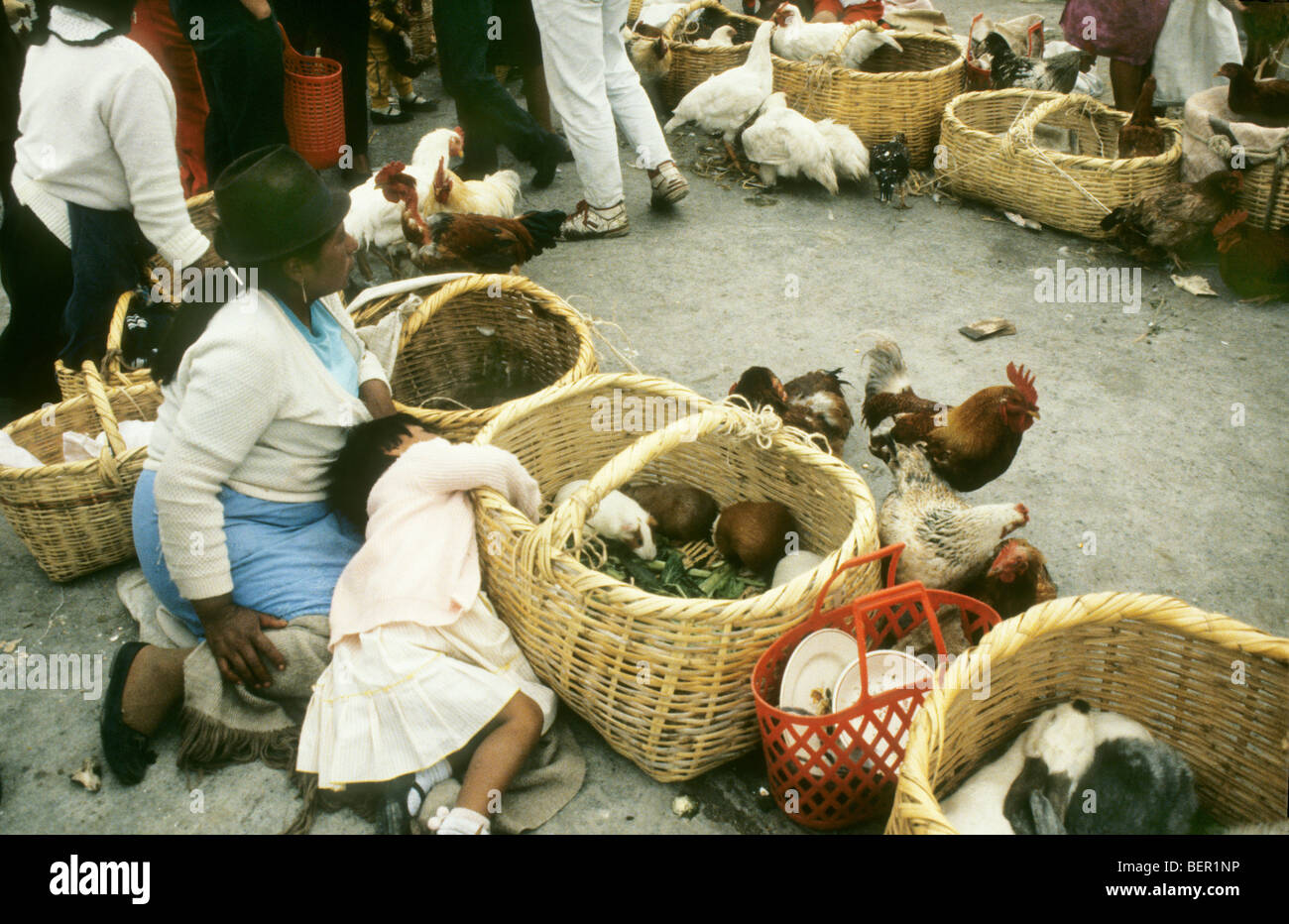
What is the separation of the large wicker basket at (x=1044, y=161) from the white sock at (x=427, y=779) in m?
4.24

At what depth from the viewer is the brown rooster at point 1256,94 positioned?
167 inches

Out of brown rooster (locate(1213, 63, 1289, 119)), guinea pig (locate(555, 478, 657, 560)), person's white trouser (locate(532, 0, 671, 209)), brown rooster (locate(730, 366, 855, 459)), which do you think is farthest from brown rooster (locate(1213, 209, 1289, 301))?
guinea pig (locate(555, 478, 657, 560))

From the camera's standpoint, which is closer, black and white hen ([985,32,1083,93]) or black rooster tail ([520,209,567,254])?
black rooster tail ([520,209,567,254])

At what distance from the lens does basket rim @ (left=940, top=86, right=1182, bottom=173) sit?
4.42m

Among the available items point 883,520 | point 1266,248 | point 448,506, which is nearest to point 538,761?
point 448,506

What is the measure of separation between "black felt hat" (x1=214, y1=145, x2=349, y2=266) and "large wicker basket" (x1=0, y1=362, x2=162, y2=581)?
783 mm

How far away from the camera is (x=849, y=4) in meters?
6.71

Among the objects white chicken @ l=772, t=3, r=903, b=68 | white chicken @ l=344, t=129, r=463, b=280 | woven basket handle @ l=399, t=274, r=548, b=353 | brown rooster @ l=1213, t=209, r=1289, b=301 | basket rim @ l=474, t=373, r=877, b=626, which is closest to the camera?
basket rim @ l=474, t=373, r=877, b=626

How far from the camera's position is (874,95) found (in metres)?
5.46

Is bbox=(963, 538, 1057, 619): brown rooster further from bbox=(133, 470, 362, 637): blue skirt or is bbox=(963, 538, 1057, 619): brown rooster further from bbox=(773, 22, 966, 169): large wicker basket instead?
bbox=(773, 22, 966, 169): large wicker basket

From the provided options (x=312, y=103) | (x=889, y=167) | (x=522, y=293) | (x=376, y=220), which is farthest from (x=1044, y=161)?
(x=312, y=103)

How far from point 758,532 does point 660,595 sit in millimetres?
484

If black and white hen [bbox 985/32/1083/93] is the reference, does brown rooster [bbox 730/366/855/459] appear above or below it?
below

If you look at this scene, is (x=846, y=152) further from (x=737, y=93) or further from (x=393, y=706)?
(x=393, y=706)
